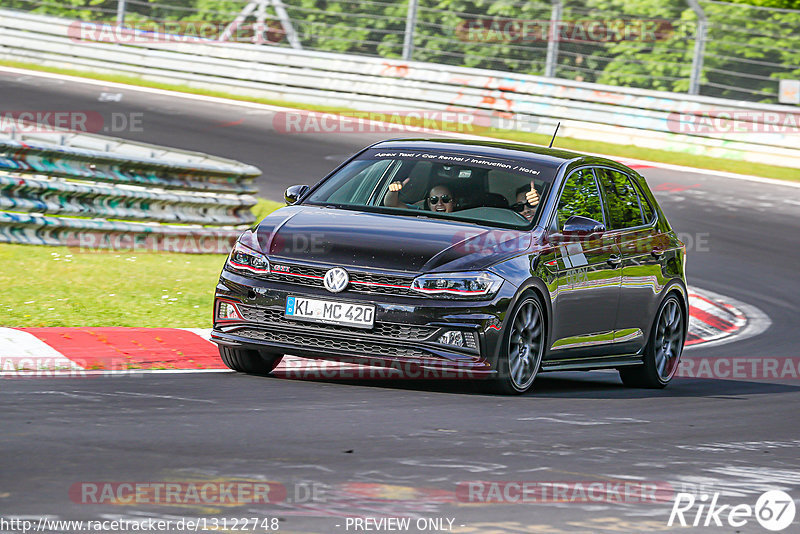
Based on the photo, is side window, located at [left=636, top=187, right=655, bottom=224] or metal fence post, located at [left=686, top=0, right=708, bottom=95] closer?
side window, located at [left=636, top=187, right=655, bottom=224]

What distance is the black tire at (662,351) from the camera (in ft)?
34.2

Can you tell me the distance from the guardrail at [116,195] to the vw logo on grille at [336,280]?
16.9ft

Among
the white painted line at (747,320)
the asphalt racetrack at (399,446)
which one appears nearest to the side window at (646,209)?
the asphalt racetrack at (399,446)

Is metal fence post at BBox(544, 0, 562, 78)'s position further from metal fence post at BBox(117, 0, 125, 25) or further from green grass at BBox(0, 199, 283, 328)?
green grass at BBox(0, 199, 283, 328)

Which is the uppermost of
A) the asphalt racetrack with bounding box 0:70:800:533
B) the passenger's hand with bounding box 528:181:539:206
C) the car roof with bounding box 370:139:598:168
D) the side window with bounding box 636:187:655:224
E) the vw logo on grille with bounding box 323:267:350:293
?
the car roof with bounding box 370:139:598:168

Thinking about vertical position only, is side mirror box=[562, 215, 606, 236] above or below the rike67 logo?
above

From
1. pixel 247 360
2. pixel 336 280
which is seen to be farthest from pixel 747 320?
pixel 336 280


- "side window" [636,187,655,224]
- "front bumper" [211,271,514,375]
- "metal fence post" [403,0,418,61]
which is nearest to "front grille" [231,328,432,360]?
"front bumper" [211,271,514,375]

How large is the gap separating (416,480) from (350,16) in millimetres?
21227

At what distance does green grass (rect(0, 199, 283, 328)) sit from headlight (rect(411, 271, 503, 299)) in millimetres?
2756

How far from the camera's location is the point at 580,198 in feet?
31.8

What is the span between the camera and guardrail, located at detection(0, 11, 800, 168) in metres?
23.6

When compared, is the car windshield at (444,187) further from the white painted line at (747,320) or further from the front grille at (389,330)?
the white painted line at (747,320)

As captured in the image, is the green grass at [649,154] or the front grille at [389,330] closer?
the front grille at [389,330]
